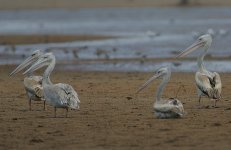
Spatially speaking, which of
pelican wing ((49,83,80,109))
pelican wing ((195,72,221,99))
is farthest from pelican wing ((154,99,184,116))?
pelican wing ((195,72,221,99))

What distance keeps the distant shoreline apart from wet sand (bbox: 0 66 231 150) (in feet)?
177

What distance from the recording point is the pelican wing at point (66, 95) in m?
12.9

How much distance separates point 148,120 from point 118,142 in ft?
6.69

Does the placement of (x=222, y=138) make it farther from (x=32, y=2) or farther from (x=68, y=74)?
(x=32, y=2)

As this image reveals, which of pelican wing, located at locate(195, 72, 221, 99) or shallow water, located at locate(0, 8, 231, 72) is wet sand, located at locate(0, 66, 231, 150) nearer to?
pelican wing, located at locate(195, 72, 221, 99)

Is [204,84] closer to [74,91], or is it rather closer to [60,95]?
[74,91]

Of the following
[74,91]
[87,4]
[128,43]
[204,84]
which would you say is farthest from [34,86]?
[87,4]

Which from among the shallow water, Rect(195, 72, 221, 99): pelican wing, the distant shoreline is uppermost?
the distant shoreline

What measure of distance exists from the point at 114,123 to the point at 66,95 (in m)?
1.12

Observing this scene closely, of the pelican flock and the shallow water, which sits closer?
the pelican flock

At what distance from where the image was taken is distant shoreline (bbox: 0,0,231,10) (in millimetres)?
71512

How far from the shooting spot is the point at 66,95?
1295 cm

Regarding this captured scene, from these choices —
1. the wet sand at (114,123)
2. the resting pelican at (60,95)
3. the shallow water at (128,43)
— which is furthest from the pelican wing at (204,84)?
the shallow water at (128,43)

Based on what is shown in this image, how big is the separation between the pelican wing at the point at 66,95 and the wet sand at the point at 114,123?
0.23 m
